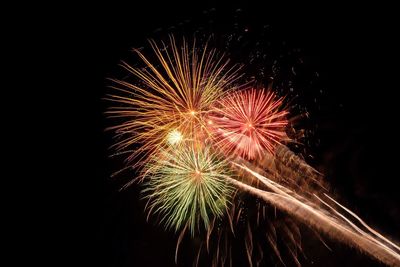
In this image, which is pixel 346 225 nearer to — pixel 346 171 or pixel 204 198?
pixel 204 198

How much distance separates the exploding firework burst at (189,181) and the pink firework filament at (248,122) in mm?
369

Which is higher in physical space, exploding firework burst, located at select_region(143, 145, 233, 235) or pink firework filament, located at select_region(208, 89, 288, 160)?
pink firework filament, located at select_region(208, 89, 288, 160)

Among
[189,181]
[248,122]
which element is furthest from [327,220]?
[189,181]

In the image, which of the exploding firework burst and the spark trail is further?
the exploding firework burst

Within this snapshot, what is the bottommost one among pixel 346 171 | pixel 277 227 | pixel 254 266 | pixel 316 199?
pixel 254 266

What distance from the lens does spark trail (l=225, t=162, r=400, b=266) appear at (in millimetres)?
3691

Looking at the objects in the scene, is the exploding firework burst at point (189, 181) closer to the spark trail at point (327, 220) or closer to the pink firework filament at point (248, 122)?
the spark trail at point (327, 220)

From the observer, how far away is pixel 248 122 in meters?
5.46

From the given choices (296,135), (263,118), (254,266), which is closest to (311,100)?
(296,135)

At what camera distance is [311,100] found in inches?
247

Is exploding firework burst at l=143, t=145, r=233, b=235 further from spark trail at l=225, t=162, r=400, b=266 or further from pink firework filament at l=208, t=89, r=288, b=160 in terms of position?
pink firework filament at l=208, t=89, r=288, b=160

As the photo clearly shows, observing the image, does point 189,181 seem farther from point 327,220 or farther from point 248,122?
point 327,220

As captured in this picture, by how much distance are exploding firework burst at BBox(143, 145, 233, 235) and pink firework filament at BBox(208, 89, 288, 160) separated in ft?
1.21

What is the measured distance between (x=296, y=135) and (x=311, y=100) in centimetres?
66
